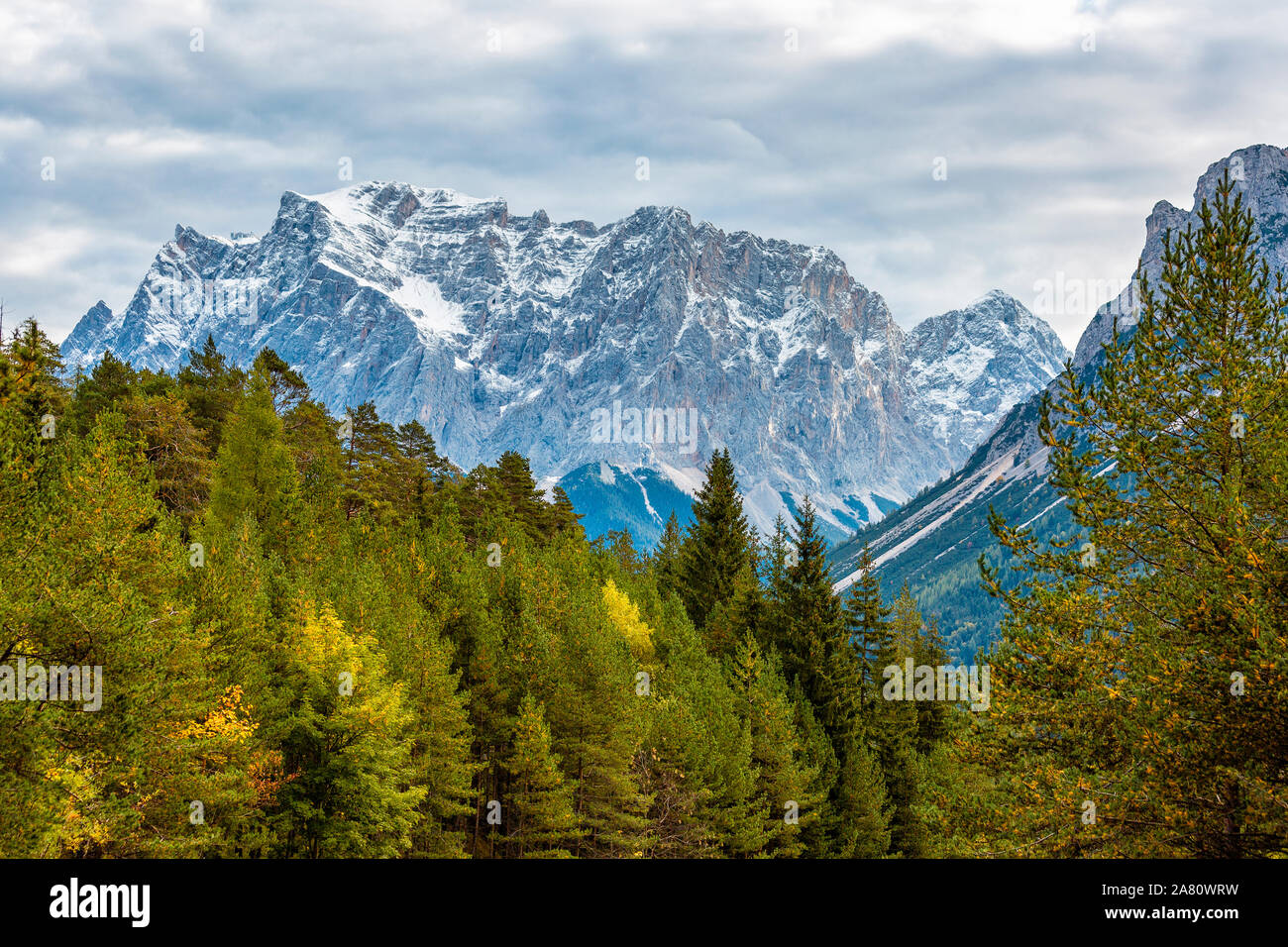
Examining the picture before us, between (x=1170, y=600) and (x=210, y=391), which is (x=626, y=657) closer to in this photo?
(x=1170, y=600)

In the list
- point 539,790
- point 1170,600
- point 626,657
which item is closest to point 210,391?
point 626,657

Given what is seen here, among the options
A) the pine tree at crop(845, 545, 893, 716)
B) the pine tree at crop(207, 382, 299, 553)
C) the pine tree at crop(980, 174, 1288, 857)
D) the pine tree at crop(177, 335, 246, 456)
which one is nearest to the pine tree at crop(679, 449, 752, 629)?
the pine tree at crop(845, 545, 893, 716)

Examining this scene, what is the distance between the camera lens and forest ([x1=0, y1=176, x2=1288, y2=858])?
1599 cm

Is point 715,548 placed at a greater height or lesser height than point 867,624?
greater

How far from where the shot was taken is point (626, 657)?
45250 millimetres

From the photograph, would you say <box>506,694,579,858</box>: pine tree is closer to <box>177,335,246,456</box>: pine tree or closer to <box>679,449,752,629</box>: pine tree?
<box>679,449,752,629</box>: pine tree

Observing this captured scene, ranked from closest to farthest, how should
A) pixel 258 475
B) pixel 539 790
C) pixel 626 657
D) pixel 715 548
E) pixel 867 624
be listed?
pixel 539 790 → pixel 626 657 → pixel 258 475 → pixel 867 624 → pixel 715 548

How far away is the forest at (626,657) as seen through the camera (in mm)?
15992

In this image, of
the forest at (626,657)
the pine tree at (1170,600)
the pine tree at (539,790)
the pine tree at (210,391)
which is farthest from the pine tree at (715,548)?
the pine tree at (1170,600)

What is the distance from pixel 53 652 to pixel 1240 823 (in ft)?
79.7

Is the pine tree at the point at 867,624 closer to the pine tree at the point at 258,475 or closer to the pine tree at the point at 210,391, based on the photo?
the pine tree at the point at 258,475

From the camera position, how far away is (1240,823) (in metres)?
14.5

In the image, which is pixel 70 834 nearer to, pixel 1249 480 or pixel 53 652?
pixel 53 652
